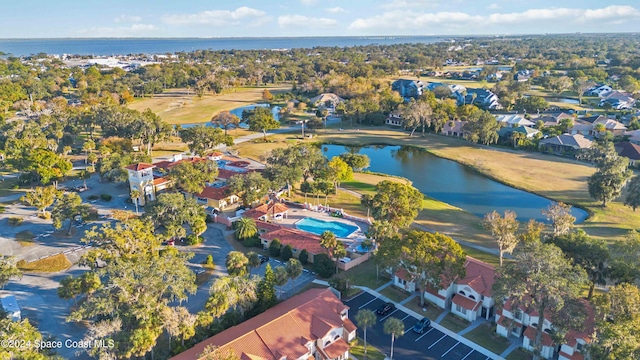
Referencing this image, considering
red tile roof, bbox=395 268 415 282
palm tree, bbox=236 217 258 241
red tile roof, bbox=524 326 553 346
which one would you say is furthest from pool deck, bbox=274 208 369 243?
red tile roof, bbox=524 326 553 346

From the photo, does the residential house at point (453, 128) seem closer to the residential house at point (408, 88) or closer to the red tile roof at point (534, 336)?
the residential house at point (408, 88)

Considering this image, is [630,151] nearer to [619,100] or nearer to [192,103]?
[619,100]

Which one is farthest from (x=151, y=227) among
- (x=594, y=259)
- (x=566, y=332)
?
(x=594, y=259)

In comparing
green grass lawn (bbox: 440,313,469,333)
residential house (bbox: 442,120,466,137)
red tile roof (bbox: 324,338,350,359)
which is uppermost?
residential house (bbox: 442,120,466,137)

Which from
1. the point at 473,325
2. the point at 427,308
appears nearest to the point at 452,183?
the point at 427,308

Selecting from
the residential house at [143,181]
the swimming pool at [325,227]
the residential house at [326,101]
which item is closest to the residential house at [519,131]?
the residential house at [326,101]

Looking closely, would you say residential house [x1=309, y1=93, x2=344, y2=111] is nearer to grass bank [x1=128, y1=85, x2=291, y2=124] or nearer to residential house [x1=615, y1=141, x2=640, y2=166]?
grass bank [x1=128, y1=85, x2=291, y2=124]
